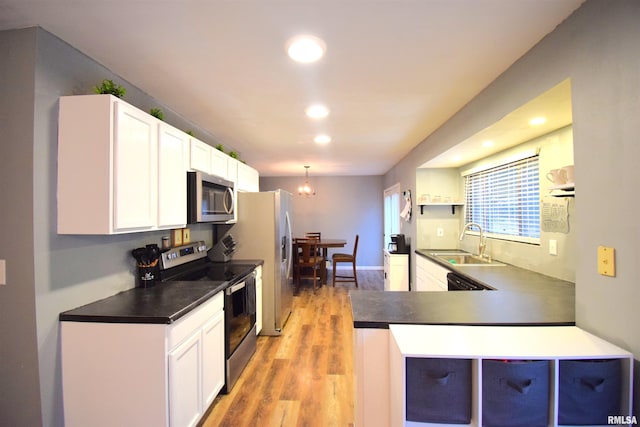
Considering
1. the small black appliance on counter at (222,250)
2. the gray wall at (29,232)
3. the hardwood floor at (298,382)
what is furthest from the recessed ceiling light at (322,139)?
the gray wall at (29,232)

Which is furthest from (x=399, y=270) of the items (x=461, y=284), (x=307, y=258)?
(x=461, y=284)

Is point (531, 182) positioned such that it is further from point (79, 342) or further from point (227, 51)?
point (79, 342)

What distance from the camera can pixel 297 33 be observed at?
4.67ft

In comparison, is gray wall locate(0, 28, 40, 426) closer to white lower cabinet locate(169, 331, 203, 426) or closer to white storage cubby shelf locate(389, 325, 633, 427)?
white lower cabinet locate(169, 331, 203, 426)

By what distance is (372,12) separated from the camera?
1.27 m

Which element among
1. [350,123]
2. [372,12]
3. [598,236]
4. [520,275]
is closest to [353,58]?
[372,12]

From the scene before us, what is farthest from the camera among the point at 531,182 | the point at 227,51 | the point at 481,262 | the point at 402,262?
the point at 402,262

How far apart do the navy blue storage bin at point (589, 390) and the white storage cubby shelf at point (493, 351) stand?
21 mm

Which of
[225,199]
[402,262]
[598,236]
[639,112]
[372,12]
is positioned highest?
[372,12]

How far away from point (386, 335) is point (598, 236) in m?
0.96

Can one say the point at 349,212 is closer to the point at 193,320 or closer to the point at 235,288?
the point at 235,288

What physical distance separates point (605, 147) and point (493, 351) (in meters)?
0.91

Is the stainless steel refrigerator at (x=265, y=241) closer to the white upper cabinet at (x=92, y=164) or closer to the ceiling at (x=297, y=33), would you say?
the ceiling at (x=297, y=33)

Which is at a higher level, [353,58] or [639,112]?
[353,58]
